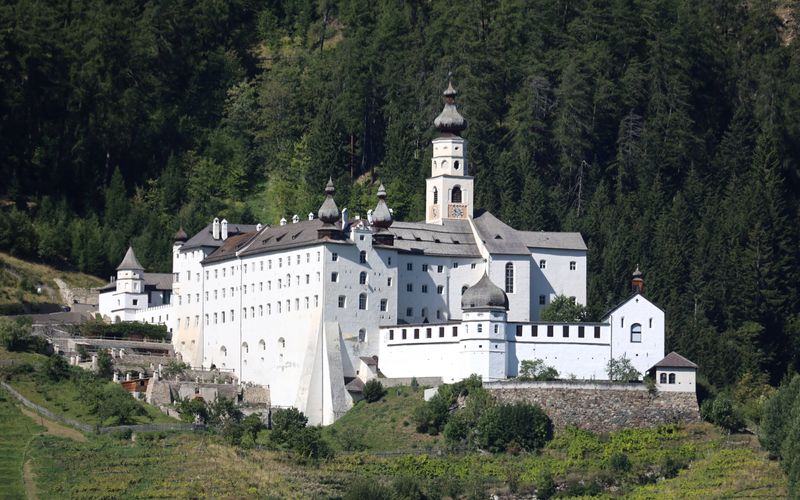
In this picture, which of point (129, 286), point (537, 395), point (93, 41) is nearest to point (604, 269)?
point (537, 395)

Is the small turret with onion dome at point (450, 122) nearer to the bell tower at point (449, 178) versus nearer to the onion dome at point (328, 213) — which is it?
the bell tower at point (449, 178)

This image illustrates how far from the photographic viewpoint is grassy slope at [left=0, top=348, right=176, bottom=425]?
359 feet

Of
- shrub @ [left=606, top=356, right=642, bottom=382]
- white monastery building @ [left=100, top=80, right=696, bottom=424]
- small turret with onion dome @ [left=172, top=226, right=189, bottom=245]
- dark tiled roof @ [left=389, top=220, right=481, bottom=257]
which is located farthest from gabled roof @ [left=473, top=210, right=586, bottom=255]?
small turret with onion dome @ [left=172, top=226, right=189, bottom=245]

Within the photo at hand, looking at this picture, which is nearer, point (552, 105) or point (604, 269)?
point (604, 269)

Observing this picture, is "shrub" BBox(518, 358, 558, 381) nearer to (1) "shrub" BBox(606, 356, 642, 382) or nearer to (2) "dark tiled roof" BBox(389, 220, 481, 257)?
(1) "shrub" BBox(606, 356, 642, 382)

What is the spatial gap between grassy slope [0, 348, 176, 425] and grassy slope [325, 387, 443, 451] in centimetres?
808

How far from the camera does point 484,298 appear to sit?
109500mm

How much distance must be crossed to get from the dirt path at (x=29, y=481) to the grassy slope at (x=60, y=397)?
19.9 ft

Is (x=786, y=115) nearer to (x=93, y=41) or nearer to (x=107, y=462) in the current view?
(x=93, y=41)

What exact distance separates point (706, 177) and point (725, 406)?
30.6 metres

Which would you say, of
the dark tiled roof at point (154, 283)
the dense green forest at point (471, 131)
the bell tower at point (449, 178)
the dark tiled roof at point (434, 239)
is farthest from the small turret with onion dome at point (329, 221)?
the dark tiled roof at point (154, 283)

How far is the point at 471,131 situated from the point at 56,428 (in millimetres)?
37089

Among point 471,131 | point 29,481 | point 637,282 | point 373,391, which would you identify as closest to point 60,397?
point 29,481

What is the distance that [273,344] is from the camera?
116 m
